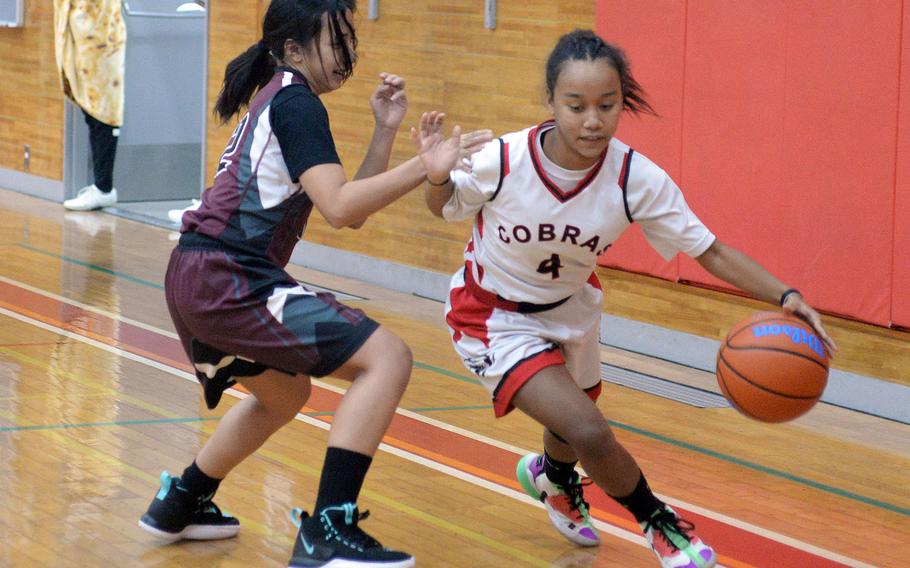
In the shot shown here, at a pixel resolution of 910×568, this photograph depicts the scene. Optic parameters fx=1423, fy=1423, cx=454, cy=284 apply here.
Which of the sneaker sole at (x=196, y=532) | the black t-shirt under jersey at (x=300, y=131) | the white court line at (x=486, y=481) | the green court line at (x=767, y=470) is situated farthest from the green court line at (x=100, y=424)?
the black t-shirt under jersey at (x=300, y=131)

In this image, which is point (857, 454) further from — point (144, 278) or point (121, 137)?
point (121, 137)

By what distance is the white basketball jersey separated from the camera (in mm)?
3451

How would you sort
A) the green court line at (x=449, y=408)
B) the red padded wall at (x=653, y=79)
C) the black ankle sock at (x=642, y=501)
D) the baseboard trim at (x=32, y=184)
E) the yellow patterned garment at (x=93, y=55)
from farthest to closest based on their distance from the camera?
the baseboard trim at (x=32, y=184), the yellow patterned garment at (x=93, y=55), the red padded wall at (x=653, y=79), the green court line at (x=449, y=408), the black ankle sock at (x=642, y=501)

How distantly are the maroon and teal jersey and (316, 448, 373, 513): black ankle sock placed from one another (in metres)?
0.49

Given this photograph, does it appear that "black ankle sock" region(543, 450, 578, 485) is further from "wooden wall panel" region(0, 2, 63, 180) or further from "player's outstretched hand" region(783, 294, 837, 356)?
"wooden wall panel" region(0, 2, 63, 180)

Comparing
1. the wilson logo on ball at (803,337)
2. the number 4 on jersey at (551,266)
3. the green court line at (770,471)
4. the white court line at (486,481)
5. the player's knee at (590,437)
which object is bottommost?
the green court line at (770,471)

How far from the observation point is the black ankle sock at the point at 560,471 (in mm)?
3828

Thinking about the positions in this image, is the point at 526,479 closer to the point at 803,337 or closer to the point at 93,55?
the point at 803,337

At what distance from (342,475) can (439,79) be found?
446 centimetres

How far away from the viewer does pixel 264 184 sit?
3.29 m

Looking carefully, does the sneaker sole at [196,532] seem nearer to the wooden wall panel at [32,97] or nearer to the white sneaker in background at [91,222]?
the white sneaker in background at [91,222]

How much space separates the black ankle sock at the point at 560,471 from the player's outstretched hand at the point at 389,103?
1.02m

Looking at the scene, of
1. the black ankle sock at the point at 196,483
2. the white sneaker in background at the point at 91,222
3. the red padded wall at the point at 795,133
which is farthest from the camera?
the white sneaker in background at the point at 91,222

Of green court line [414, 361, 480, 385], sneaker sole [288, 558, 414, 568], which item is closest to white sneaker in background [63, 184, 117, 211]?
green court line [414, 361, 480, 385]
